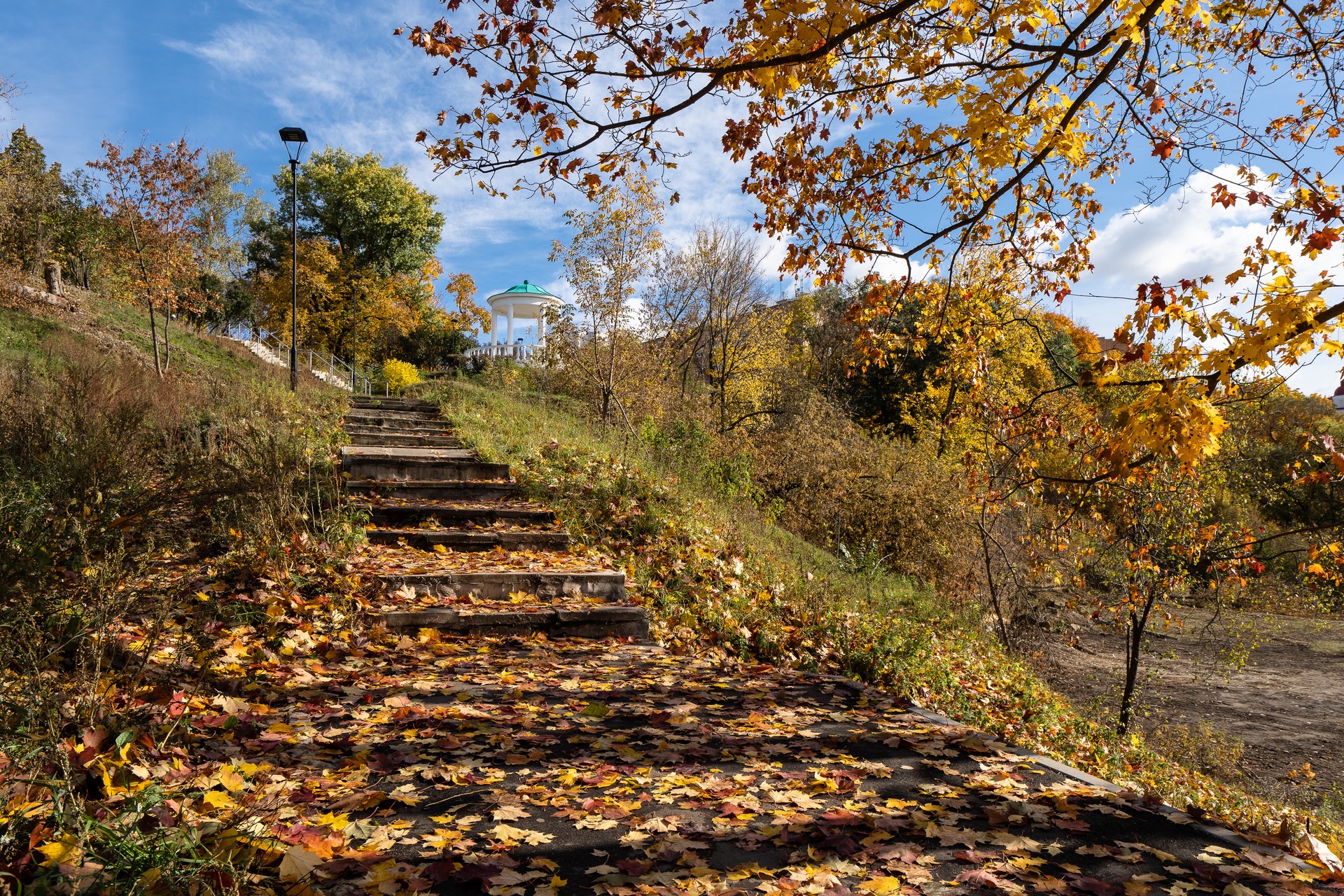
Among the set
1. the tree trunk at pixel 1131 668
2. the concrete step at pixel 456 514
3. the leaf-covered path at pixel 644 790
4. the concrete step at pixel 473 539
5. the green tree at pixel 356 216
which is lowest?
the tree trunk at pixel 1131 668

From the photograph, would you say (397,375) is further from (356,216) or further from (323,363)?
(356,216)

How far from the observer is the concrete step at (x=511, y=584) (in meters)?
5.11

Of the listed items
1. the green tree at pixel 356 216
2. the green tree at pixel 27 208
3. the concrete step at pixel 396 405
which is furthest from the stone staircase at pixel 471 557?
the green tree at pixel 356 216

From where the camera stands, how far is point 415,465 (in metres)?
7.62

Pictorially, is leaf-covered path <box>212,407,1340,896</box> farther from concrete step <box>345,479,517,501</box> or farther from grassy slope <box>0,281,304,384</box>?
grassy slope <box>0,281,304,384</box>

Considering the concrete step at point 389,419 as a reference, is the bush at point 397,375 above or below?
above

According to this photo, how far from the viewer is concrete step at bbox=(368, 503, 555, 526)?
643cm

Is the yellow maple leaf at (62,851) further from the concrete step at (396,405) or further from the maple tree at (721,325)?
the maple tree at (721,325)

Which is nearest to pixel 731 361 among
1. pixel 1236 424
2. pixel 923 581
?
pixel 923 581

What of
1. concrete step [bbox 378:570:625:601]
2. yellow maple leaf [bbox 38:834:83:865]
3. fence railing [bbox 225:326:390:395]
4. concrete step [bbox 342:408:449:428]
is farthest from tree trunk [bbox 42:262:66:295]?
yellow maple leaf [bbox 38:834:83:865]

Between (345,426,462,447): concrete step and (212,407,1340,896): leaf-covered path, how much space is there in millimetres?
4991

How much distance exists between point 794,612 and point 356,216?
33.3 meters

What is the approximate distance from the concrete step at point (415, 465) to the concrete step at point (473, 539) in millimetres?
1323

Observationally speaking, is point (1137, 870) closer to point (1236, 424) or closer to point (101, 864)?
point (101, 864)
